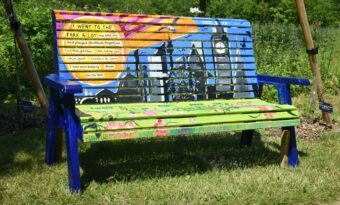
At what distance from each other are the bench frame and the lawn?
0.34ft

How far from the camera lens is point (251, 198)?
315 centimetres

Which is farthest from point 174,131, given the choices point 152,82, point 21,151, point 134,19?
point 21,151

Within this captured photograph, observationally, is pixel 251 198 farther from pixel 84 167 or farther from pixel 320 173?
pixel 84 167

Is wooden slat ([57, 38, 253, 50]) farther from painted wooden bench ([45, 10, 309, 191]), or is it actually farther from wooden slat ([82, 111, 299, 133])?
wooden slat ([82, 111, 299, 133])

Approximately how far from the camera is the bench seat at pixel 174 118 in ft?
9.81

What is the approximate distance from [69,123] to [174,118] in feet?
2.48

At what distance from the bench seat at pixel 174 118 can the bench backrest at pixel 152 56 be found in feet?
0.61

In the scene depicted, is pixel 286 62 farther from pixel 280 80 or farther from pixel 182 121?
pixel 182 121

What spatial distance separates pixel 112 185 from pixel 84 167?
0.58 metres

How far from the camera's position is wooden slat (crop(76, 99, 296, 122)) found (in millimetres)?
3104

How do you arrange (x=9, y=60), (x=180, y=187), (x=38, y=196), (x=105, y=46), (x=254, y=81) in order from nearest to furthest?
1. (x=38, y=196)
2. (x=180, y=187)
3. (x=105, y=46)
4. (x=254, y=81)
5. (x=9, y=60)

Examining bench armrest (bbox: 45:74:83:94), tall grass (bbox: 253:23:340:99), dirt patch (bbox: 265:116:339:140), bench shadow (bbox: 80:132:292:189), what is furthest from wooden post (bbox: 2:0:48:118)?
tall grass (bbox: 253:23:340:99)

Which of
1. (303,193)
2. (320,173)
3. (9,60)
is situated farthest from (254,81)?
(9,60)

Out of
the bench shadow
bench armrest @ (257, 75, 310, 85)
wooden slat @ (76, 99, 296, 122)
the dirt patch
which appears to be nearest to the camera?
wooden slat @ (76, 99, 296, 122)
